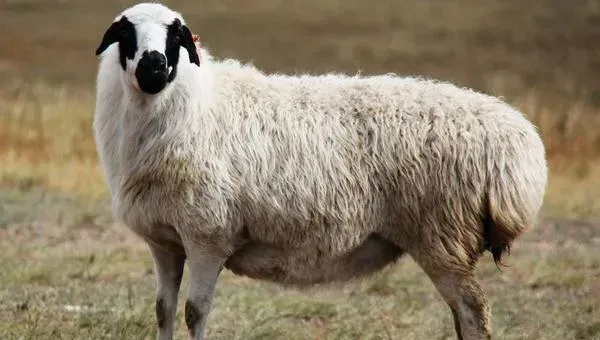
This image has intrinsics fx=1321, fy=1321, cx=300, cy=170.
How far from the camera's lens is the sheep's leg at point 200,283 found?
889cm

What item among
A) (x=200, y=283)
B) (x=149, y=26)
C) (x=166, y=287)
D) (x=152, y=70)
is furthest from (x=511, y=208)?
(x=149, y=26)

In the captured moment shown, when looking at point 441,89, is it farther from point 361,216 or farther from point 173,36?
point 173,36

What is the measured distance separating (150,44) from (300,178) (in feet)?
4.65

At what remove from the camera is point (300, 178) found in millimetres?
9148

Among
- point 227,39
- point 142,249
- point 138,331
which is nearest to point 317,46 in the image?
point 227,39

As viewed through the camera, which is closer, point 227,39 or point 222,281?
point 222,281

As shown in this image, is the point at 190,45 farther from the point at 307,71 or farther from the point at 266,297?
the point at 307,71

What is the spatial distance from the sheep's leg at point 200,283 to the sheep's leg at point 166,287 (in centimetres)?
29

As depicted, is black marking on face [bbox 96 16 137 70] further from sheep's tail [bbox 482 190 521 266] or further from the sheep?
sheep's tail [bbox 482 190 521 266]

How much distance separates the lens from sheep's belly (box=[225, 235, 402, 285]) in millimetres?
9172

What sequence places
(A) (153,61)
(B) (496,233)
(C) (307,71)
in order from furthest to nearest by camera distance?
(C) (307,71), (B) (496,233), (A) (153,61)

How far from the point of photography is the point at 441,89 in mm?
9594

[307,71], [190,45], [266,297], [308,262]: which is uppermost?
[190,45]

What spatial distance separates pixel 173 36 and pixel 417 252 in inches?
89.2
